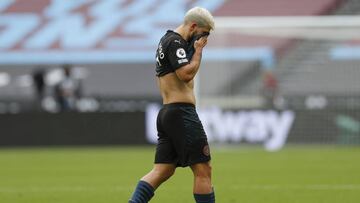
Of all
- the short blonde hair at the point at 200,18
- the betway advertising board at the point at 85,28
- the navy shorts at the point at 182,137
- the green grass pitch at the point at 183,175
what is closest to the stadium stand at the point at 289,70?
the green grass pitch at the point at 183,175

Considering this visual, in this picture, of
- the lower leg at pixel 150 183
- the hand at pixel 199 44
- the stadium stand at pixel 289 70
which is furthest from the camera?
the stadium stand at pixel 289 70

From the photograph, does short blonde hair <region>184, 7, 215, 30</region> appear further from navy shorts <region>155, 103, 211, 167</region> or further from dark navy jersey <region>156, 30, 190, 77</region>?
navy shorts <region>155, 103, 211, 167</region>

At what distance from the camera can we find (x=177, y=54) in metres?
7.76

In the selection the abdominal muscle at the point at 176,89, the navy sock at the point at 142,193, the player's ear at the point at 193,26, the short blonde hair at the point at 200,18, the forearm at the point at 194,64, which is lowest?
the navy sock at the point at 142,193

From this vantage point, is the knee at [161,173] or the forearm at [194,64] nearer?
the forearm at [194,64]

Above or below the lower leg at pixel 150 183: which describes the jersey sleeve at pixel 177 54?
above

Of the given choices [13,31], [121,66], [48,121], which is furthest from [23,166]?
[13,31]

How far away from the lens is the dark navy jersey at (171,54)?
25.4 feet

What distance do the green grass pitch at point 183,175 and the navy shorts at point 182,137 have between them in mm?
2422

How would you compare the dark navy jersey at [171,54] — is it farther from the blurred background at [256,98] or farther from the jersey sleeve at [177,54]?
the blurred background at [256,98]

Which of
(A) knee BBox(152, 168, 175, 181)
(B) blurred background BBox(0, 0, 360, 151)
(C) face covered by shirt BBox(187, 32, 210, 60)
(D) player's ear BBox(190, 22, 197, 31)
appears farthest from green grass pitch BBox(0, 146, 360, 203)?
(D) player's ear BBox(190, 22, 197, 31)

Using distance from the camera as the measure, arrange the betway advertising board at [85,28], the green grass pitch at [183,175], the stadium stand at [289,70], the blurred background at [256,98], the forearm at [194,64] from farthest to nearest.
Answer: the betway advertising board at [85,28] → the stadium stand at [289,70] → the blurred background at [256,98] → the green grass pitch at [183,175] → the forearm at [194,64]

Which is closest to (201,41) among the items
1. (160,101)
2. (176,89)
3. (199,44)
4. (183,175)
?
(199,44)

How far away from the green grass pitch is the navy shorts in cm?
242
